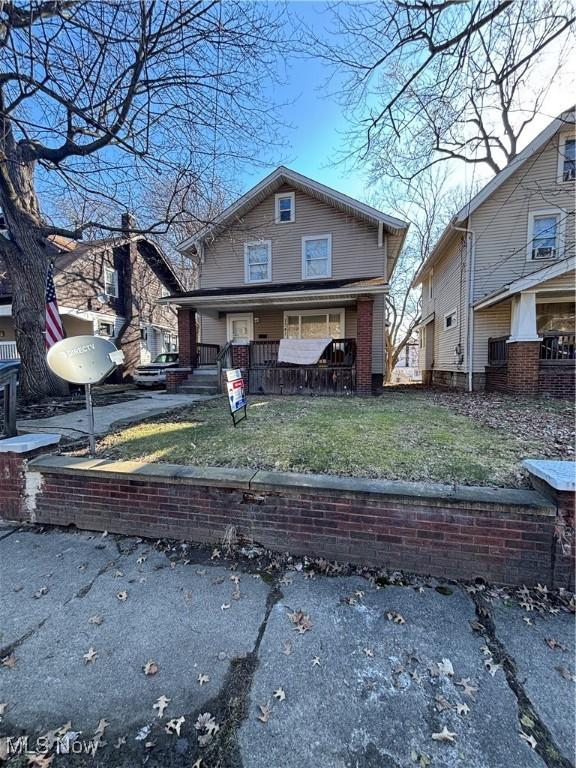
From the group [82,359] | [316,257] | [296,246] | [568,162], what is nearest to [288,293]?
[316,257]

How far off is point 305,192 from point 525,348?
9181 mm

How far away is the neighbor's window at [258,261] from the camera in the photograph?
12812 mm

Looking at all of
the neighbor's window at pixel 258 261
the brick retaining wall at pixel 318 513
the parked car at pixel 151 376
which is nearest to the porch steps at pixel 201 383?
the parked car at pixel 151 376

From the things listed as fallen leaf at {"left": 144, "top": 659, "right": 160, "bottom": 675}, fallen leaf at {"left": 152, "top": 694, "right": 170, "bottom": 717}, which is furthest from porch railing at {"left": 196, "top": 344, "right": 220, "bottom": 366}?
fallen leaf at {"left": 152, "top": 694, "right": 170, "bottom": 717}

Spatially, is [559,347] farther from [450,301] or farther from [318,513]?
[318,513]

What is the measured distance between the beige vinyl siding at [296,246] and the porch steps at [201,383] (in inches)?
158

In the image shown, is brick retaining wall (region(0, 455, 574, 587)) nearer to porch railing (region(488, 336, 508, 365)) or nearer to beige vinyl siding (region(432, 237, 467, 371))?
porch railing (region(488, 336, 508, 365))

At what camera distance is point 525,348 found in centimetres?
909

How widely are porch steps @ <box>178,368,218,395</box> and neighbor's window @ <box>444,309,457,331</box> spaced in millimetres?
9370

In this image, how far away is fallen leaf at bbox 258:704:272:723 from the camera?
1.60 metres

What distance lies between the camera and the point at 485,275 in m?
11.2

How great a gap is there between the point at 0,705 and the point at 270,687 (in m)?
1.37

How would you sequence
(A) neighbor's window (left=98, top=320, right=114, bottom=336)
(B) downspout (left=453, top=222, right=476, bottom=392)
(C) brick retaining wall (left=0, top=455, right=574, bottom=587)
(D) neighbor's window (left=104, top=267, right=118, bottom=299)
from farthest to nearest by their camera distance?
(D) neighbor's window (left=104, top=267, right=118, bottom=299) < (A) neighbor's window (left=98, top=320, right=114, bottom=336) < (B) downspout (left=453, top=222, right=476, bottom=392) < (C) brick retaining wall (left=0, top=455, right=574, bottom=587)

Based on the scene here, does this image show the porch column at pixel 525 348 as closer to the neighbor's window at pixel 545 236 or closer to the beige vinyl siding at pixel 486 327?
the beige vinyl siding at pixel 486 327
